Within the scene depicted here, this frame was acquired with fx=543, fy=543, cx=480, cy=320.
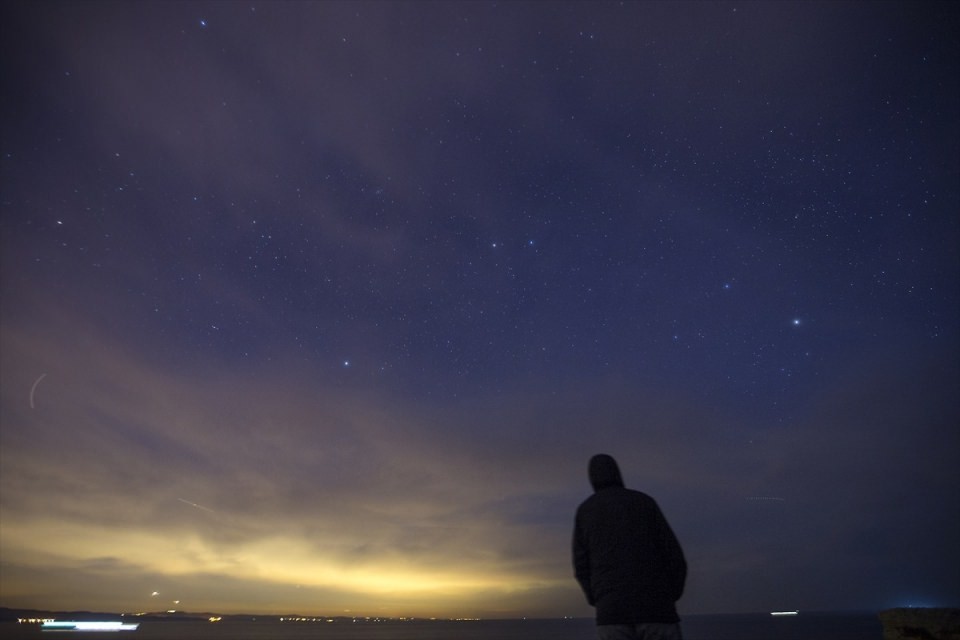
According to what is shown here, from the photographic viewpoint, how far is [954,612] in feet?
18.6

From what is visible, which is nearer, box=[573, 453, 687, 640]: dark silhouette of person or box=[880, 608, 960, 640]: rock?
box=[573, 453, 687, 640]: dark silhouette of person

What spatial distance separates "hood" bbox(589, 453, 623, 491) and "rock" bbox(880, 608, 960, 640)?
4.71m

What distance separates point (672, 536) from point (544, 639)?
5406 inches

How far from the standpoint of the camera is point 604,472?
11.8 feet

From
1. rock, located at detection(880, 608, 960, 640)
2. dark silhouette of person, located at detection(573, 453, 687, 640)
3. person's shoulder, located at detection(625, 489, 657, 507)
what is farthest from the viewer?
rock, located at detection(880, 608, 960, 640)

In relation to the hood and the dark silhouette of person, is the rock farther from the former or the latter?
the hood

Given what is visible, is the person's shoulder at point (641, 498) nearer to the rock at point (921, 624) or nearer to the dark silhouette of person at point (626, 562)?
the dark silhouette of person at point (626, 562)

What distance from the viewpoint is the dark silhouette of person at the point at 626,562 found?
306 cm

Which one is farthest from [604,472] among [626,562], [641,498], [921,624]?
[921,624]

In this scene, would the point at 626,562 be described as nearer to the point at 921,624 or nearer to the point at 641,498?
the point at 641,498

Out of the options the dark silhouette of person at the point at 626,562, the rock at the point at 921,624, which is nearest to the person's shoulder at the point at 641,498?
the dark silhouette of person at the point at 626,562

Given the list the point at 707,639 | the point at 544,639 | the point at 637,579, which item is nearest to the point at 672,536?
the point at 637,579

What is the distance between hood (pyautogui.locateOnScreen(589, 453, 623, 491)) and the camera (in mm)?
3576

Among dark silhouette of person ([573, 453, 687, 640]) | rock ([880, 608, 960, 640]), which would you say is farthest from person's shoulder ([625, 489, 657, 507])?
rock ([880, 608, 960, 640])
